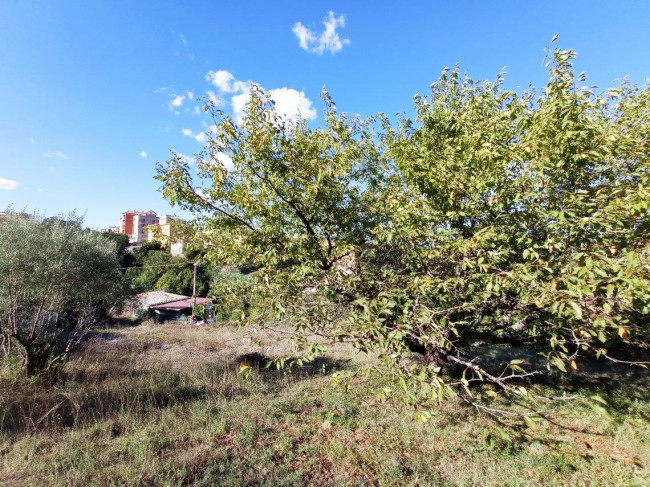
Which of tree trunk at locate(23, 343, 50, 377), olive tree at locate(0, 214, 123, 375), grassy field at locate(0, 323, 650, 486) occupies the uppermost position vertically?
olive tree at locate(0, 214, 123, 375)

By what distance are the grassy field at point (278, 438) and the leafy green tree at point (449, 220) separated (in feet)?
3.40

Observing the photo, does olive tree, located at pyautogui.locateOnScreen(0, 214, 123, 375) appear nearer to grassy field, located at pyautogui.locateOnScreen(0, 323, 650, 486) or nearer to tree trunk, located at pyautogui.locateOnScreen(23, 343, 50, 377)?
tree trunk, located at pyautogui.locateOnScreen(23, 343, 50, 377)

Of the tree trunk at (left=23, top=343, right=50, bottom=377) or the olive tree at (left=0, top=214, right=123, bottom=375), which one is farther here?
the olive tree at (left=0, top=214, right=123, bottom=375)

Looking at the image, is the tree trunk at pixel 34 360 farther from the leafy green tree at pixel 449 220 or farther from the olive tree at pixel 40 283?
the leafy green tree at pixel 449 220

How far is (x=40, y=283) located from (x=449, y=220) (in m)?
9.58

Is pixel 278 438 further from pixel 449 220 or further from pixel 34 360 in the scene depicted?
pixel 34 360

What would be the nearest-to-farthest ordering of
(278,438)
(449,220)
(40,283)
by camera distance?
(449,220) < (278,438) < (40,283)

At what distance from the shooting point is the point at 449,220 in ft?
12.7

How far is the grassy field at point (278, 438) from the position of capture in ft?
12.0

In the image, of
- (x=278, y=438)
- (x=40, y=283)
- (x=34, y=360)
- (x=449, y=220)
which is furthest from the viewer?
(x=40, y=283)

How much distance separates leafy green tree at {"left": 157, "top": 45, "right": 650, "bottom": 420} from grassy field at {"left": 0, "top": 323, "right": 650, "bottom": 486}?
104cm

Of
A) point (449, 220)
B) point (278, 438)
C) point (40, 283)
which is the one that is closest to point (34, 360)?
point (40, 283)

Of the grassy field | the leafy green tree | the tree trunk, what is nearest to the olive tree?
the tree trunk

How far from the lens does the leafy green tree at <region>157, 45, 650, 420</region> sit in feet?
9.66
